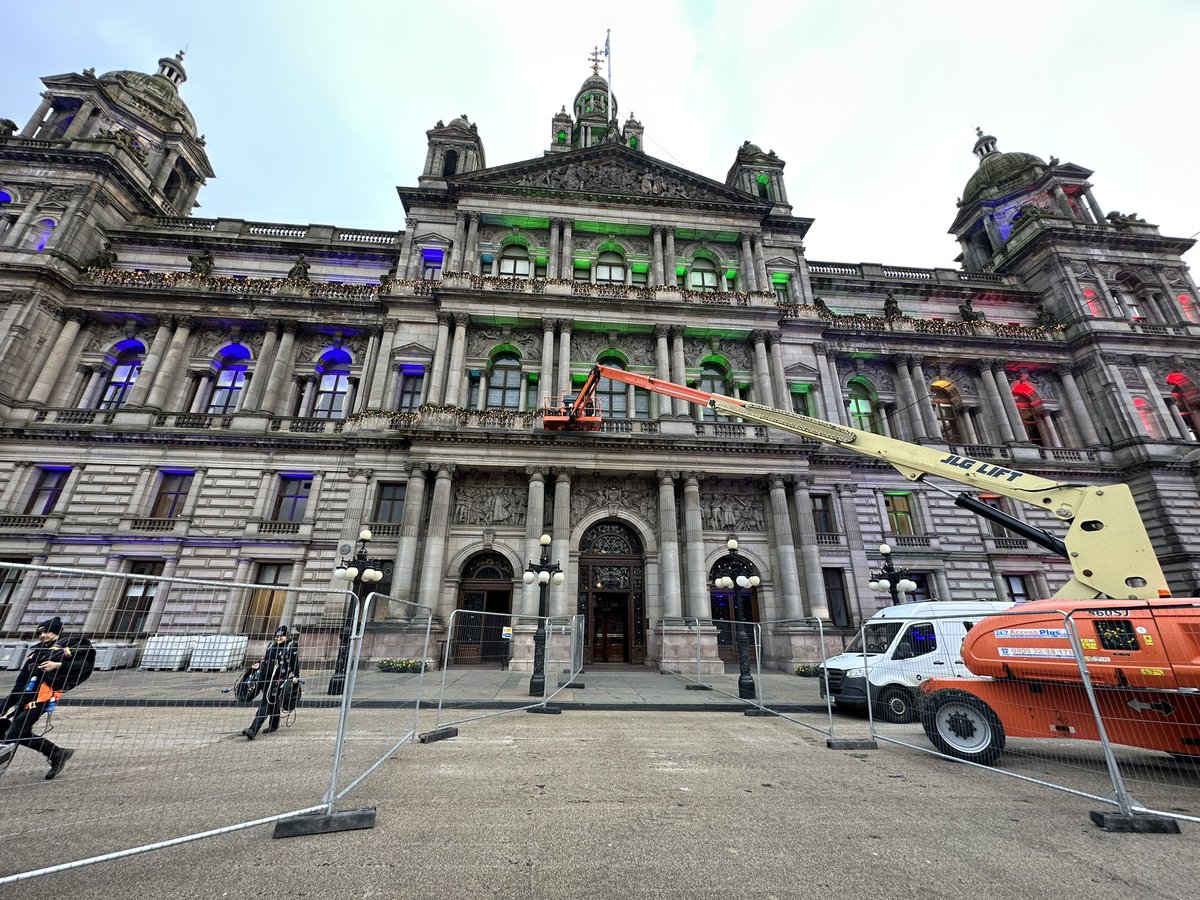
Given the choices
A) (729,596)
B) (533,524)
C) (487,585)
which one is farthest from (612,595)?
(487,585)

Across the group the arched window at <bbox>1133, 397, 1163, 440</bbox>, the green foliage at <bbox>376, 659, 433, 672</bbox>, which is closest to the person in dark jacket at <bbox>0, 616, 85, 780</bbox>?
the green foliage at <bbox>376, 659, 433, 672</bbox>

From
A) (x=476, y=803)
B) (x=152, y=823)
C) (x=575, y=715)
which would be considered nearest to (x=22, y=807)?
(x=152, y=823)

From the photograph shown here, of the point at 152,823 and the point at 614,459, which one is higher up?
the point at 614,459

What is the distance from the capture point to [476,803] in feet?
17.6

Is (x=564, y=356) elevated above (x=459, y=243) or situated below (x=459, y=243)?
below

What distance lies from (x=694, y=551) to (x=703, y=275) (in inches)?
638

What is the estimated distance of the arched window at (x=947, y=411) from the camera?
27.8 meters

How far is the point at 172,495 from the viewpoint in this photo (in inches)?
874

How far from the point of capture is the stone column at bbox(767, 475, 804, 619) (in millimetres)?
20531

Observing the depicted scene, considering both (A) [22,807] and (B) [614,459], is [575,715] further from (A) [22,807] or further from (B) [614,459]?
(B) [614,459]

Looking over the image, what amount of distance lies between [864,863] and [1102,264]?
42439mm

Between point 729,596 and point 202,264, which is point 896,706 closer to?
point 729,596

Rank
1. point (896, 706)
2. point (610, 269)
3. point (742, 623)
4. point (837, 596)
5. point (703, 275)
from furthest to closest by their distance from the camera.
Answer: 1. point (703, 275)
2. point (610, 269)
3. point (837, 596)
4. point (742, 623)
5. point (896, 706)

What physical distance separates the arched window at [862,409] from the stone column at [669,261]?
473 inches
